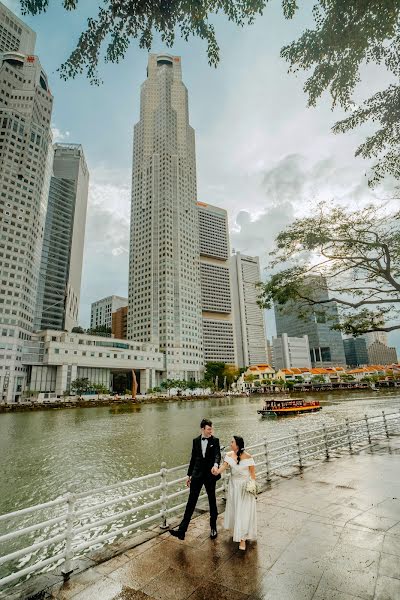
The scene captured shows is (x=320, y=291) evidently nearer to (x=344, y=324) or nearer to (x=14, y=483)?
(x=344, y=324)

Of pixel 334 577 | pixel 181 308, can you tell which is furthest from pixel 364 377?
pixel 334 577

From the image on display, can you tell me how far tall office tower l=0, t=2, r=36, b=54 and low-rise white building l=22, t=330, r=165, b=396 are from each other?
133021 mm

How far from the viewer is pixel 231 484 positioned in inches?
207

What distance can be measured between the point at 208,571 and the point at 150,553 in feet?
3.63

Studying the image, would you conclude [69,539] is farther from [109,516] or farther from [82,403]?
[82,403]

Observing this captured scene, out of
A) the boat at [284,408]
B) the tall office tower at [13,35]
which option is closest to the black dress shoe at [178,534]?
the boat at [284,408]

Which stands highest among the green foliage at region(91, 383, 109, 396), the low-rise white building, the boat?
the low-rise white building

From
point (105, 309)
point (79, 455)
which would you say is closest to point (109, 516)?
point (79, 455)

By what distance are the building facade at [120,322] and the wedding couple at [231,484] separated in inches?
6054

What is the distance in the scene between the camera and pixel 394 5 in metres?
4.19

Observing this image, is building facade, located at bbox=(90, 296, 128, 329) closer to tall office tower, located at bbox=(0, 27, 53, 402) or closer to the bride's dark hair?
tall office tower, located at bbox=(0, 27, 53, 402)

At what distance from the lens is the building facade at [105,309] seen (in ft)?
581

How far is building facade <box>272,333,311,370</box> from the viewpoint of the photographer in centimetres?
18538

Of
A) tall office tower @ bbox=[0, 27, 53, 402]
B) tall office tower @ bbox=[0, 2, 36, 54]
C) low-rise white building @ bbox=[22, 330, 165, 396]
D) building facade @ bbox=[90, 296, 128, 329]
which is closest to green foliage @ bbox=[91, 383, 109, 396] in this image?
low-rise white building @ bbox=[22, 330, 165, 396]
